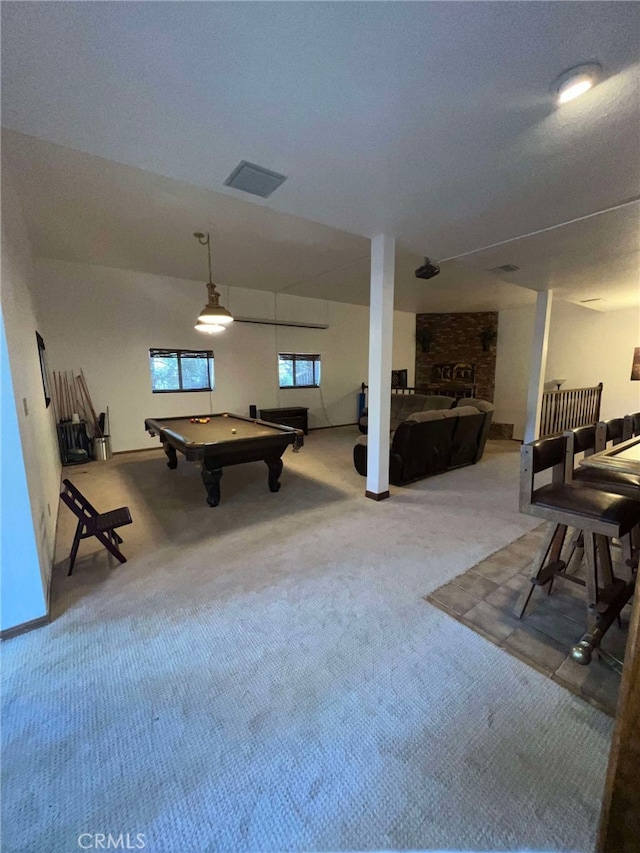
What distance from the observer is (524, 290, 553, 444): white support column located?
5.99m

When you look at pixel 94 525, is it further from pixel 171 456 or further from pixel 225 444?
pixel 171 456

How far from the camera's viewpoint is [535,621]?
1882 mm

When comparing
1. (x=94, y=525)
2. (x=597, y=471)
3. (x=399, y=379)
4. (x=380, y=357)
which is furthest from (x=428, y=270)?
(x=399, y=379)

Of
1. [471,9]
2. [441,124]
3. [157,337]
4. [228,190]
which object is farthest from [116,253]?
[471,9]

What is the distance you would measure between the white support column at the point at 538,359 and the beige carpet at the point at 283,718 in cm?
465

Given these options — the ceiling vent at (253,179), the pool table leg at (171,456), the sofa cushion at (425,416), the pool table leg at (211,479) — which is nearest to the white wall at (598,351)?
the sofa cushion at (425,416)

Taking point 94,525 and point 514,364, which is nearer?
point 94,525

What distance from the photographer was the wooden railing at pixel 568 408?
6.62 m

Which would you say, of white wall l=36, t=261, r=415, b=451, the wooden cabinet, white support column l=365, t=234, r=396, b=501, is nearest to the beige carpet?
white support column l=365, t=234, r=396, b=501

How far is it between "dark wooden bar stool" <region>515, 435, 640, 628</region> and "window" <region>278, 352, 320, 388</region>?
6.15 metres

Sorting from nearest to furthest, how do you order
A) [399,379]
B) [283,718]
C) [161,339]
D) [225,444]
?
[283,718]
[225,444]
[161,339]
[399,379]

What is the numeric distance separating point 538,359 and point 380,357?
13.9 ft

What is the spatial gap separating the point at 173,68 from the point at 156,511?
328 cm

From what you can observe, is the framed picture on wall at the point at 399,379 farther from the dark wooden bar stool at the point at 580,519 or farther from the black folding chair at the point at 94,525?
the black folding chair at the point at 94,525
